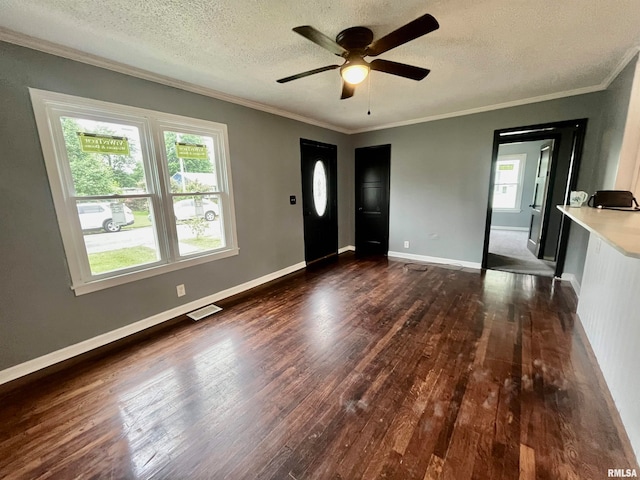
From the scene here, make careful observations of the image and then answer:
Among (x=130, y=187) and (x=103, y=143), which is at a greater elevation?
(x=103, y=143)

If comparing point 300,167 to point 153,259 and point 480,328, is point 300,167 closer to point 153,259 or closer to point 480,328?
point 153,259

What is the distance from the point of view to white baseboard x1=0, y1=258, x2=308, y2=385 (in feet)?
6.63

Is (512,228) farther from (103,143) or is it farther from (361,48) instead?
(103,143)

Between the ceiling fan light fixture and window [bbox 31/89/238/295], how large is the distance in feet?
5.88

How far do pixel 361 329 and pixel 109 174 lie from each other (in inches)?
108

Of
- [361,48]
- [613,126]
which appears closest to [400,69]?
[361,48]

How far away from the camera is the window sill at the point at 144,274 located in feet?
7.46

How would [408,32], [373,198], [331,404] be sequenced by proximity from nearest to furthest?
[408,32], [331,404], [373,198]

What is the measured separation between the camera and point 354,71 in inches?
77.8

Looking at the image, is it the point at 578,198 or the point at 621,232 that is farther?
the point at 578,198

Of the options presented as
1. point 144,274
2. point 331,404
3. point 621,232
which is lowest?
point 331,404

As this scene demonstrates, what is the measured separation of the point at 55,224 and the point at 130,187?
2.07ft

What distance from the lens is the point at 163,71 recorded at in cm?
251

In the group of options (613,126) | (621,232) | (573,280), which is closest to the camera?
(621,232)
